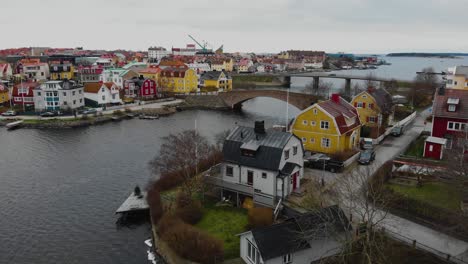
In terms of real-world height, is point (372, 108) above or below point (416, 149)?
above

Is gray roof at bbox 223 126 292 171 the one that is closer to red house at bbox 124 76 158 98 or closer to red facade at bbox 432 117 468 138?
red facade at bbox 432 117 468 138

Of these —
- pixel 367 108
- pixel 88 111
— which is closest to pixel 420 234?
pixel 367 108

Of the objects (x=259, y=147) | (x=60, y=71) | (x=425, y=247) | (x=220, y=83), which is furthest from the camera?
(x=60, y=71)

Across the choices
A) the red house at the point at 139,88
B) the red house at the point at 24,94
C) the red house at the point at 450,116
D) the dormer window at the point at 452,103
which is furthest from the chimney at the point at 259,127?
the red house at the point at 139,88

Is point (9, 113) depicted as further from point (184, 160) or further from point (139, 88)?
point (184, 160)

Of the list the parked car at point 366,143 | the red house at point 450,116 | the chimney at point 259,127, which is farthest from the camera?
the parked car at point 366,143

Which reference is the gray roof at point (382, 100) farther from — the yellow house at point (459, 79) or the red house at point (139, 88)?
the red house at point (139, 88)

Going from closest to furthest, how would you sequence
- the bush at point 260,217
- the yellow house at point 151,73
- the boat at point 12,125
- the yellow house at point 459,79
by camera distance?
1. the bush at point 260,217
2. the boat at point 12,125
3. the yellow house at point 459,79
4. the yellow house at point 151,73
